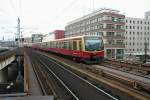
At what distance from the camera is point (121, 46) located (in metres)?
75.7

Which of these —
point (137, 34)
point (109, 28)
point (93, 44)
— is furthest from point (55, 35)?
point (93, 44)

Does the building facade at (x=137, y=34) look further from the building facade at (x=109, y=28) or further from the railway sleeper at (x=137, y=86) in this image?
the railway sleeper at (x=137, y=86)

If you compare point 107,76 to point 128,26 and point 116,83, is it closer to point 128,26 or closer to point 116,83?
point 116,83

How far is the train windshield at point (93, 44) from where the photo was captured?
79.4ft

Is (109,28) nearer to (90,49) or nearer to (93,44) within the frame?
(93,44)

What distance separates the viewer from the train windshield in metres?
24.2

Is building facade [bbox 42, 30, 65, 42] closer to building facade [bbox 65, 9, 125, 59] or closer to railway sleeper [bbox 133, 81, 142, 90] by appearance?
building facade [bbox 65, 9, 125, 59]

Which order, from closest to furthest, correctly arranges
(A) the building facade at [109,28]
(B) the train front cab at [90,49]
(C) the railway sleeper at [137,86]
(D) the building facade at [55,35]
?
(C) the railway sleeper at [137,86] → (B) the train front cab at [90,49] → (A) the building facade at [109,28] → (D) the building facade at [55,35]

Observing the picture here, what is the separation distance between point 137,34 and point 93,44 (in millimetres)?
83305

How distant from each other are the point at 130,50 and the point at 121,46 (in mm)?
22531

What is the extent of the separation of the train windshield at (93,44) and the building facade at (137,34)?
73164mm

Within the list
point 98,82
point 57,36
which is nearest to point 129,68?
point 98,82

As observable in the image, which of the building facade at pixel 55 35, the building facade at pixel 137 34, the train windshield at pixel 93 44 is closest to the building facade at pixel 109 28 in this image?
the building facade at pixel 137 34

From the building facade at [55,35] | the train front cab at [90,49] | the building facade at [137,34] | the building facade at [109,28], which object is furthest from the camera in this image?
the building facade at [55,35]
